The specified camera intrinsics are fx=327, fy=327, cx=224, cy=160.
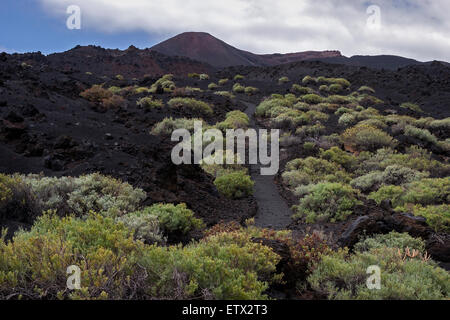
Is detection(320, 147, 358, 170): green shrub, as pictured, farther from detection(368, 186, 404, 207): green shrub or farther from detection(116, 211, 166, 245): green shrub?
detection(116, 211, 166, 245): green shrub

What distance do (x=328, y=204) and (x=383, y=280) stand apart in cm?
449

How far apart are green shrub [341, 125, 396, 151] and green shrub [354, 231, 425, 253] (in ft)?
31.3

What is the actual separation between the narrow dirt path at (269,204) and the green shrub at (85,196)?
3.27 m

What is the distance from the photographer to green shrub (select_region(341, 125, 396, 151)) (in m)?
14.4

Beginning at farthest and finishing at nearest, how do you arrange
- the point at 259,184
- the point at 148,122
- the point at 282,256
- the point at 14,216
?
the point at 148,122 < the point at 259,184 < the point at 14,216 < the point at 282,256

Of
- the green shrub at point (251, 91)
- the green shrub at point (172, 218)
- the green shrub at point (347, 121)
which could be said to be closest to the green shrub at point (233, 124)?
the green shrub at point (347, 121)

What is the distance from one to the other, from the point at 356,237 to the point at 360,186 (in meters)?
5.05

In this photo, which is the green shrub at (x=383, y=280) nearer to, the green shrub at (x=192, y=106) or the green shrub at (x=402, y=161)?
the green shrub at (x=402, y=161)

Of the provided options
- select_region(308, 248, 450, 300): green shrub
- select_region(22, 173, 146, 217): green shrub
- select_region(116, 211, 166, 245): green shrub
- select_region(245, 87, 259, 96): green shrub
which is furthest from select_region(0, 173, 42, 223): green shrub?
select_region(245, 87, 259, 96): green shrub

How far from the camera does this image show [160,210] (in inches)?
254

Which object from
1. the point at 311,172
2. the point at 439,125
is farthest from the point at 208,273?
the point at 439,125

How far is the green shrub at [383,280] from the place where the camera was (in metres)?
3.37
